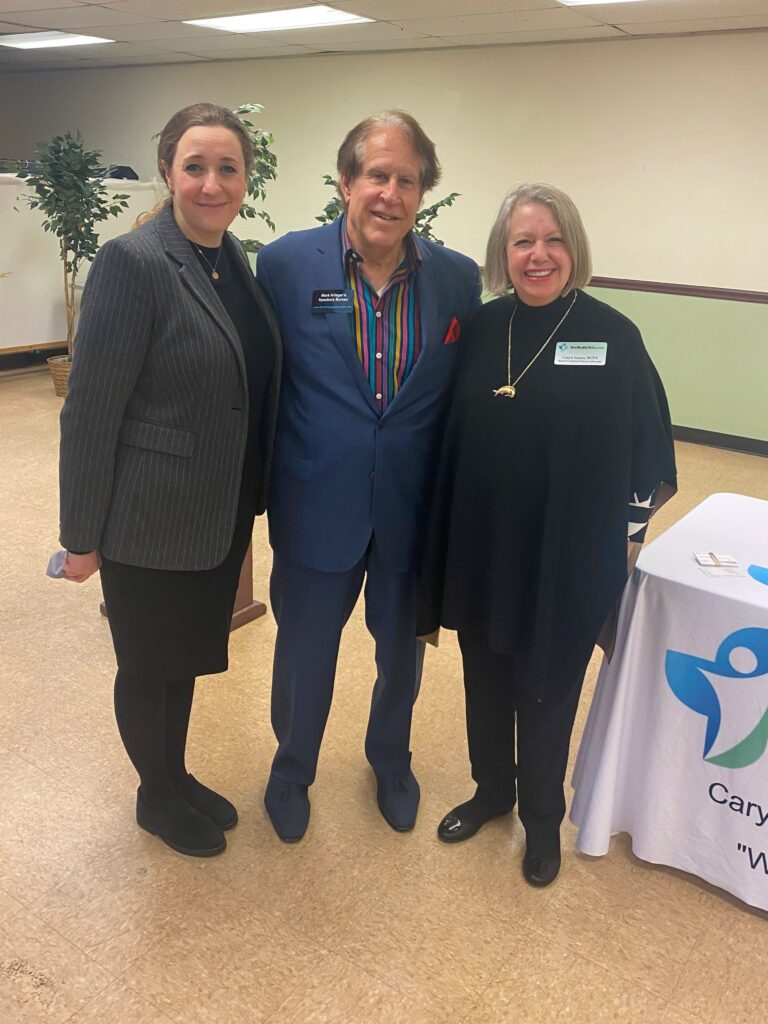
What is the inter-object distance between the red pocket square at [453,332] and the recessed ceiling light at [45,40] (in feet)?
18.7

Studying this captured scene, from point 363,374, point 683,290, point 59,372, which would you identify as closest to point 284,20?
point 59,372

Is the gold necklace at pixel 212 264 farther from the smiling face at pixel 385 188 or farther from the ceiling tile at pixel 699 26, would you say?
the ceiling tile at pixel 699 26

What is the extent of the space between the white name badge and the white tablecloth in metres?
0.48

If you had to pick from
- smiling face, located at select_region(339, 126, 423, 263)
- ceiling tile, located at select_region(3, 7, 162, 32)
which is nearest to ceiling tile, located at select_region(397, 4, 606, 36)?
ceiling tile, located at select_region(3, 7, 162, 32)

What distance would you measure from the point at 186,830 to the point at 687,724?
1.16m

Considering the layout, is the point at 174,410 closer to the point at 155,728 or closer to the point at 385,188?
the point at 385,188

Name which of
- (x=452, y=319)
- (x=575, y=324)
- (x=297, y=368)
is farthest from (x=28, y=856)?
(x=575, y=324)

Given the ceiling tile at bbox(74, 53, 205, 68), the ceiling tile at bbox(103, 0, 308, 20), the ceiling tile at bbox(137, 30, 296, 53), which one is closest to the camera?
the ceiling tile at bbox(103, 0, 308, 20)

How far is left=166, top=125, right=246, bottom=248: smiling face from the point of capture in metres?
1.49

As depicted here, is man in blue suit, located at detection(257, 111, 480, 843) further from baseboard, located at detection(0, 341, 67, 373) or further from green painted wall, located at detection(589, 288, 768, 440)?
baseboard, located at detection(0, 341, 67, 373)

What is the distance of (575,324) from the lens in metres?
1.56

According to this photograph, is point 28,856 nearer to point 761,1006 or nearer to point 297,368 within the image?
point 297,368

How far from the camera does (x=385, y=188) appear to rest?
1.58 meters

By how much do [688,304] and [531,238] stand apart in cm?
416
